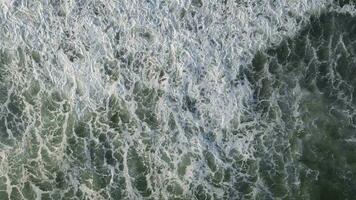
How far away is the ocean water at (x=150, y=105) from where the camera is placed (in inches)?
110

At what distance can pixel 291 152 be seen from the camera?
287 centimetres

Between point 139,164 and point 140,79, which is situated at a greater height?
point 140,79

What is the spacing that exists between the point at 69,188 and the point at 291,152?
1.17 m

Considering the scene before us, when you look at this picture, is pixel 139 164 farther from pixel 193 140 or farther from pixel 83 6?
pixel 83 6

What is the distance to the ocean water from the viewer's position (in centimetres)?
280

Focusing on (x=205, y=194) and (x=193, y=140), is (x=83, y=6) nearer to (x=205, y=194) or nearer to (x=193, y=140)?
(x=193, y=140)

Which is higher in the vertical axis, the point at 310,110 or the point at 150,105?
the point at 310,110

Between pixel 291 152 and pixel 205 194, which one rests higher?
pixel 291 152

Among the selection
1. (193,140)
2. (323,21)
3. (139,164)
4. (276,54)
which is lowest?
(139,164)


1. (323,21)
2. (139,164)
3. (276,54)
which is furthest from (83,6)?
(323,21)

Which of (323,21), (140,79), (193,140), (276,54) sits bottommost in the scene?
(193,140)

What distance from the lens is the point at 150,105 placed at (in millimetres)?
2846

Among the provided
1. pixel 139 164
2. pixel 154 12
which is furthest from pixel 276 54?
pixel 139 164

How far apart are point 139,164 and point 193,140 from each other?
31cm
